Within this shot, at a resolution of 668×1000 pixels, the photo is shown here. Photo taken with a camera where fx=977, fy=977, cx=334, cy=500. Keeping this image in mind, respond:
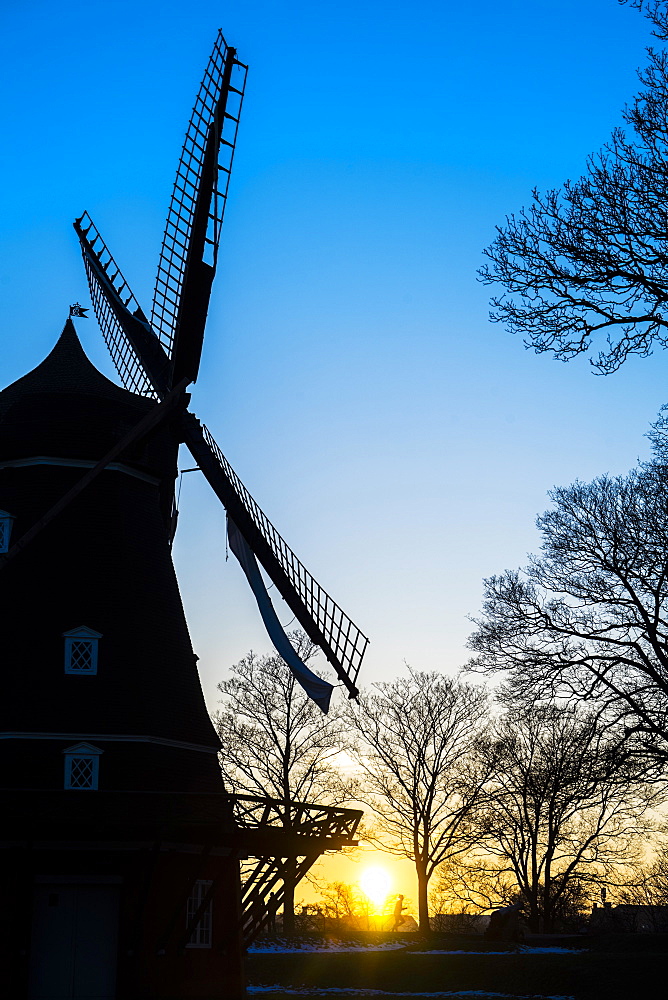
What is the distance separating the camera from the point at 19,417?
2116 cm

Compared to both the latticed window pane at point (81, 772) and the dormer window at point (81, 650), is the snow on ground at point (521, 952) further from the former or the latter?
the dormer window at point (81, 650)

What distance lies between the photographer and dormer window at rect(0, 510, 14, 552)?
66.6 ft

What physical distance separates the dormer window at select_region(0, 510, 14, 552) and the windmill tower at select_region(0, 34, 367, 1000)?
0.04 meters

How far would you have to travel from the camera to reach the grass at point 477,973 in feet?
68.8

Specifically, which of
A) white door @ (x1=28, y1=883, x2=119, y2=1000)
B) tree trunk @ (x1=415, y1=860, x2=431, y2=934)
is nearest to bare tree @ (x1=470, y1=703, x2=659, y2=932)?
tree trunk @ (x1=415, y1=860, x2=431, y2=934)

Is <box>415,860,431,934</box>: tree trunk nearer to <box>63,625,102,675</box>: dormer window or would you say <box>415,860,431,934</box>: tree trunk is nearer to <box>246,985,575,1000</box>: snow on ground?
<box>246,985,575,1000</box>: snow on ground

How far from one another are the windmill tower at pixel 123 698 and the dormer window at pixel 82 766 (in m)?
→ 0.03

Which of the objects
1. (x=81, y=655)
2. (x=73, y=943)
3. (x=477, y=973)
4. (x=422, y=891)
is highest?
(x=81, y=655)

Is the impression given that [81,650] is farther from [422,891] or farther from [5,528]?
[422,891]

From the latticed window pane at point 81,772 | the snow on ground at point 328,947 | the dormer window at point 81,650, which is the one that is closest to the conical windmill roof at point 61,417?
the dormer window at point 81,650

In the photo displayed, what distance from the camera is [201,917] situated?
18734 millimetres

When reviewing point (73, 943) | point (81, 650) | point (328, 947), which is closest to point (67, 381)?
point (81, 650)

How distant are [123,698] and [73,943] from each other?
4.38 metres

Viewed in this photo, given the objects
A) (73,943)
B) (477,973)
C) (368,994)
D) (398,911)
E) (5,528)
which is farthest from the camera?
(398,911)
